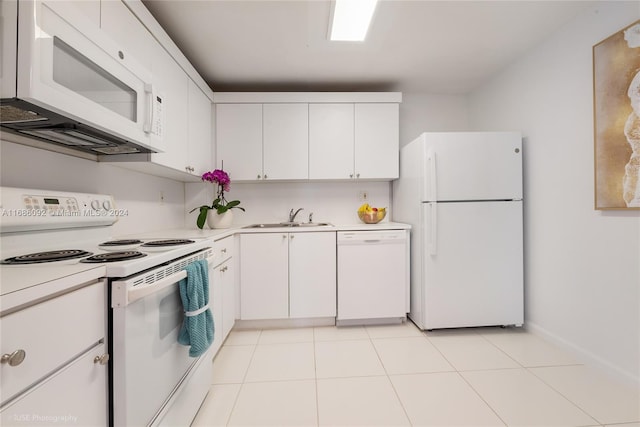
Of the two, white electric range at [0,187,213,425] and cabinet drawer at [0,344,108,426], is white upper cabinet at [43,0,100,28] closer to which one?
white electric range at [0,187,213,425]

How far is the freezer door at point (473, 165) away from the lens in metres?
2.16

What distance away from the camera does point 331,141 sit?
2613 mm

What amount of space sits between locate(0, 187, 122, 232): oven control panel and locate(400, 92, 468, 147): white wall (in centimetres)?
281

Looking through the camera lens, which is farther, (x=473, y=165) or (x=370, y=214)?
(x=370, y=214)

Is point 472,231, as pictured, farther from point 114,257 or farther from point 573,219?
point 114,257

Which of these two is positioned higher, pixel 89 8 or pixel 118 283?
pixel 89 8

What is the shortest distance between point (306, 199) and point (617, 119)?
238 cm

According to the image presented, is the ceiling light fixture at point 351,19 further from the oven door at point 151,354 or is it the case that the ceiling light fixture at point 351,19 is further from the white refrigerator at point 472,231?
the oven door at point 151,354

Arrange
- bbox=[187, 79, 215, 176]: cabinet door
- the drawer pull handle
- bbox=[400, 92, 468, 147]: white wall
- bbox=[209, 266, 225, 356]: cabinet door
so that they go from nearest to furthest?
the drawer pull handle < bbox=[209, 266, 225, 356]: cabinet door < bbox=[187, 79, 215, 176]: cabinet door < bbox=[400, 92, 468, 147]: white wall

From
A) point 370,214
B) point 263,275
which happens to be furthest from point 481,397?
point 263,275

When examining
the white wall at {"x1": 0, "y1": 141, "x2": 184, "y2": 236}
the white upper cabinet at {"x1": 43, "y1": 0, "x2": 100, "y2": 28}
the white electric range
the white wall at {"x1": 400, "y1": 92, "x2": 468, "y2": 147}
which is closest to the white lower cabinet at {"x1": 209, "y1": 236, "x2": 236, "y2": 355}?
the white electric range

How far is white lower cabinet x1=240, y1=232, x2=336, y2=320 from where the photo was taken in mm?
2299

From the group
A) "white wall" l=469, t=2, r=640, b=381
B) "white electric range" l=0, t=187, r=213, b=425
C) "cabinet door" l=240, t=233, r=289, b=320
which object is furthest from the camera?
"cabinet door" l=240, t=233, r=289, b=320

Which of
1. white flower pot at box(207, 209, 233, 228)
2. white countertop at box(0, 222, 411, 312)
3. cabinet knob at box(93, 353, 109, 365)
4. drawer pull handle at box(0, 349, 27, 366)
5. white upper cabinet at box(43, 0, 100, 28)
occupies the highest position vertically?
white upper cabinet at box(43, 0, 100, 28)
